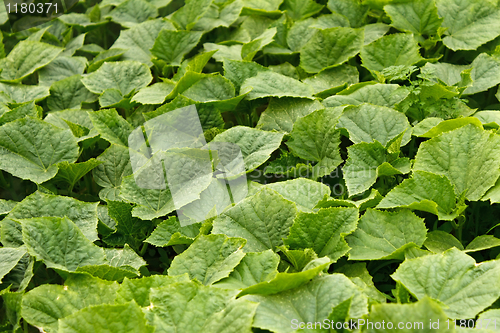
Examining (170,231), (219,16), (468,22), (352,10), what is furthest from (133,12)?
(468,22)

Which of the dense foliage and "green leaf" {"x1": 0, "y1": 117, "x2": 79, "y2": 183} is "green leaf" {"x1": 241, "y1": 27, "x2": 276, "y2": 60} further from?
"green leaf" {"x1": 0, "y1": 117, "x2": 79, "y2": 183}

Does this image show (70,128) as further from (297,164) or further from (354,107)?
(354,107)

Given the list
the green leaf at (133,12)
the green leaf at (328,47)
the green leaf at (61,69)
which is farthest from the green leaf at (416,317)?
the green leaf at (133,12)

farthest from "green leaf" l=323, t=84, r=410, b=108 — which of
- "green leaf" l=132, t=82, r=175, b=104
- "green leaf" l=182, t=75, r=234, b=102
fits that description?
"green leaf" l=132, t=82, r=175, b=104

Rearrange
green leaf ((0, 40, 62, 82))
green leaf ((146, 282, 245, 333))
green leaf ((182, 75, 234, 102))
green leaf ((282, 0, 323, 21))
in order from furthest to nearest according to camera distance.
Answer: green leaf ((282, 0, 323, 21)) < green leaf ((0, 40, 62, 82)) < green leaf ((182, 75, 234, 102)) < green leaf ((146, 282, 245, 333))

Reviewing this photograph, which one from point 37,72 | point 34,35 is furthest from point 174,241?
point 34,35

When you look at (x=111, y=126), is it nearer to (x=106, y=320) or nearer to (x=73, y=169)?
(x=73, y=169)
